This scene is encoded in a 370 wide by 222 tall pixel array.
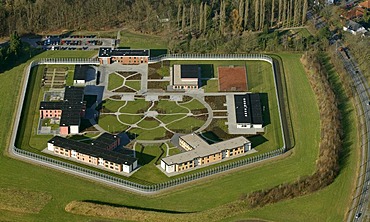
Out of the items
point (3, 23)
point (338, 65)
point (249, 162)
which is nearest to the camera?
point (249, 162)

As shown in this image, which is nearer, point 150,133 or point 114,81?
point 150,133

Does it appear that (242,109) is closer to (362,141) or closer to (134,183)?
(362,141)

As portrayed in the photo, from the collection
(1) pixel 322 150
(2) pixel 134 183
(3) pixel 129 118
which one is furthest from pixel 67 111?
(1) pixel 322 150

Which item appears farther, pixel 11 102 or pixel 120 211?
pixel 11 102

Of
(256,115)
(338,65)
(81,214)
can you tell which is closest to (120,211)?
(81,214)

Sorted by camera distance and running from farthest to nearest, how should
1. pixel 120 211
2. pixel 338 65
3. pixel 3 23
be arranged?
pixel 3 23 → pixel 338 65 → pixel 120 211

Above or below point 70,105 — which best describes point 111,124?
below

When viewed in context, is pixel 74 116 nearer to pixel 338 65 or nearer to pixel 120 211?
pixel 120 211
